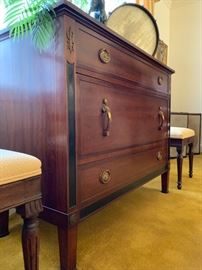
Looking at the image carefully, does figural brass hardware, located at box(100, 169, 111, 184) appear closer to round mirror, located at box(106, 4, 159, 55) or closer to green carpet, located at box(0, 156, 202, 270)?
green carpet, located at box(0, 156, 202, 270)

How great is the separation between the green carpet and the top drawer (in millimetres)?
625

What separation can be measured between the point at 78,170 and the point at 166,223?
2.41 ft

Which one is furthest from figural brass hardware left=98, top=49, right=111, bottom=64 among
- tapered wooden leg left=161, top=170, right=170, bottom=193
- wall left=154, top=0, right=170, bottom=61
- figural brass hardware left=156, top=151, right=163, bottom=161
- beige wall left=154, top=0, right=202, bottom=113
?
beige wall left=154, top=0, right=202, bottom=113

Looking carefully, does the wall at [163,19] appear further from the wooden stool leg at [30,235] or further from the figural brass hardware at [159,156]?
the wooden stool leg at [30,235]

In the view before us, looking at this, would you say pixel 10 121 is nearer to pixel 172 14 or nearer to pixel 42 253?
pixel 42 253

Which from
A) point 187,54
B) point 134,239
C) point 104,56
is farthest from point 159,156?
point 187,54

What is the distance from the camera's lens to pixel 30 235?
641mm

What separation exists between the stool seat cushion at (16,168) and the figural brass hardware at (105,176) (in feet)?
1.12

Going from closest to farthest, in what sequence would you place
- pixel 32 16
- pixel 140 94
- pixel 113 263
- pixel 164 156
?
1. pixel 32 16
2. pixel 113 263
3. pixel 140 94
4. pixel 164 156

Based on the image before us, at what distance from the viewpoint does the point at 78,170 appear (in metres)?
0.81

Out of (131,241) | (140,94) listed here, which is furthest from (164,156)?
(131,241)

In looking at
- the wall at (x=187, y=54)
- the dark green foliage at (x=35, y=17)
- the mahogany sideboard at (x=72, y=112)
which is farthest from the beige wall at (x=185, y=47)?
the dark green foliage at (x=35, y=17)

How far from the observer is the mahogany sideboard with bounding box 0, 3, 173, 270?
76 cm

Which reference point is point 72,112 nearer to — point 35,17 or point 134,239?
point 35,17
